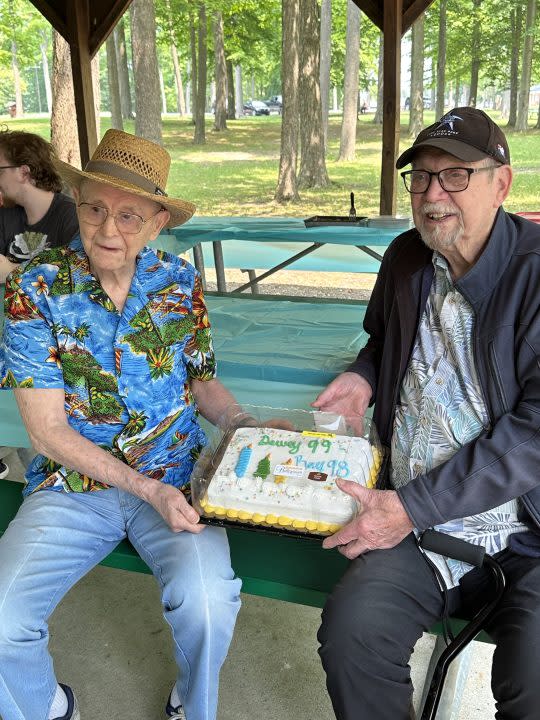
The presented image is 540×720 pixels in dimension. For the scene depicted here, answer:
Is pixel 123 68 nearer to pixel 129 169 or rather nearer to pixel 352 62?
Result: pixel 352 62

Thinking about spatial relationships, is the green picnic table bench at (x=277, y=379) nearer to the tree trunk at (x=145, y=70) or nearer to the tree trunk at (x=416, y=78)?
the tree trunk at (x=145, y=70)

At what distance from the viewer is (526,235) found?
1.71 meters

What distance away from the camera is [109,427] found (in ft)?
6.43

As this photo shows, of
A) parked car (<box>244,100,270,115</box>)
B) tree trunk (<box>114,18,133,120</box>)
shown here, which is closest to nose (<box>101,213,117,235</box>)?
tree trunk (<box>114,18,133,120</box>)

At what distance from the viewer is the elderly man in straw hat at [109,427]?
173 cm

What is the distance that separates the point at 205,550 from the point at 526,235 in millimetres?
1144

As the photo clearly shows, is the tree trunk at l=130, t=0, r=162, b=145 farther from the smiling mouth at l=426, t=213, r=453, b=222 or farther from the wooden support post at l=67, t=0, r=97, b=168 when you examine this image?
the smiling mouth at l=426, t=213, r=453, b=222

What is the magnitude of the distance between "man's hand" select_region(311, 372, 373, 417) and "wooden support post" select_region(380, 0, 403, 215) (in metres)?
3.71

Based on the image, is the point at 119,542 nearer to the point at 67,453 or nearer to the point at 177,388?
the point at 67,453

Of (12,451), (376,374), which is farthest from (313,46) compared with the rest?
(376,374)

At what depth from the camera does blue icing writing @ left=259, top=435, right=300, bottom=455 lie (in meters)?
1.73

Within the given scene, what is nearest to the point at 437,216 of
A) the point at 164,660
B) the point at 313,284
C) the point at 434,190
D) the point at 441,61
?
the point at 434,190

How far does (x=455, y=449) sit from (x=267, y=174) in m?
16.2

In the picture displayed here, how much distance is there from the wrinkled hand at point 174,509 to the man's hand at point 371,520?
1.13 ft
